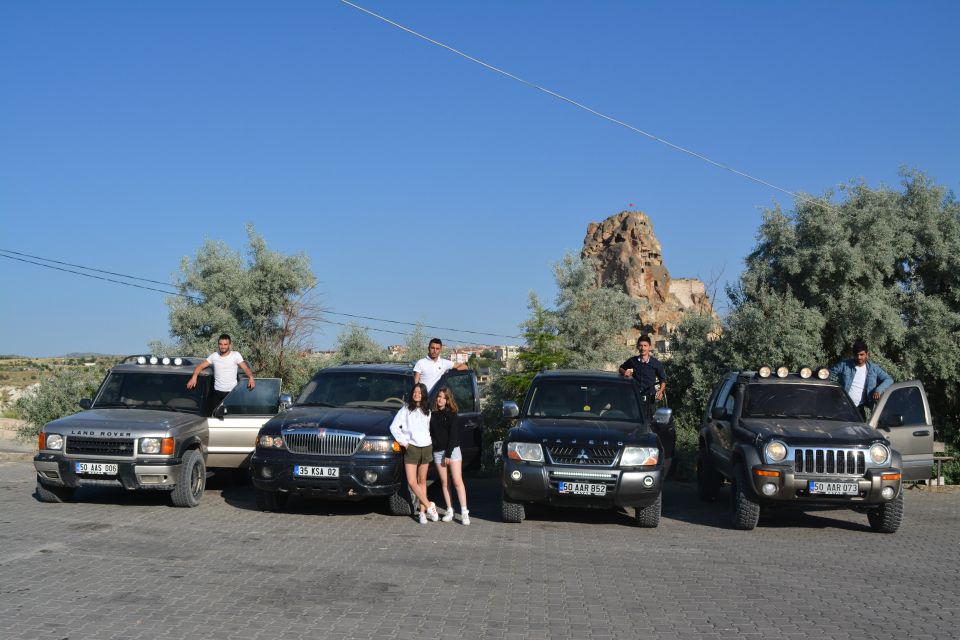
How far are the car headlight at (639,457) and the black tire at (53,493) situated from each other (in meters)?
7.35

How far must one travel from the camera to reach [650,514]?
1052cm

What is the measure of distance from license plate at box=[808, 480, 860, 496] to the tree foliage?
33.0ft

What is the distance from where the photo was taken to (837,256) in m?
20.2

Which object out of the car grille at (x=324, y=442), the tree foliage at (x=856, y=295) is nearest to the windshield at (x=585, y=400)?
the car grille at (x=324, y=442)

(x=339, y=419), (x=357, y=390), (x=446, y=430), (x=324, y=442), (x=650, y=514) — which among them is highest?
(x=357, y=390)

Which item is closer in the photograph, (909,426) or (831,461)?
(831,461)

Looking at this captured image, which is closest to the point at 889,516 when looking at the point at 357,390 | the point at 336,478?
the point at 336,478

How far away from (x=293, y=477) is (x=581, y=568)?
3868 millimetres

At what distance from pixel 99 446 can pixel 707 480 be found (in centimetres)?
849

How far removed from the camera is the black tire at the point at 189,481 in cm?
1106

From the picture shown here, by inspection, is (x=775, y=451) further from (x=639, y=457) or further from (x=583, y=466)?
(x=583, y=466)

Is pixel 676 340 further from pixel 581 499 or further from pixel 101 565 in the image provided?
pixel 101 565

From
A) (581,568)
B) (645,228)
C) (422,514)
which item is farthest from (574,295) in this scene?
(645,228)

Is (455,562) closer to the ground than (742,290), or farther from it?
closer to the ground
